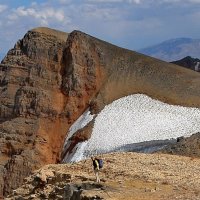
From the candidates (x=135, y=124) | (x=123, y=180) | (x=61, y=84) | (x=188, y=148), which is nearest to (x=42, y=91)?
(x=61, y=84)

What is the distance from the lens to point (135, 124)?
5716 centimetres

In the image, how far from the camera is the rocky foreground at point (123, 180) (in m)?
22.3

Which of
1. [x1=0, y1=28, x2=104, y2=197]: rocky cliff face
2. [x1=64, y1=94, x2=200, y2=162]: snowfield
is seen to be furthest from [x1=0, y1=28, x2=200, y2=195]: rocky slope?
[x1=64, y1=94, x2=200, y2=162]: snowfield

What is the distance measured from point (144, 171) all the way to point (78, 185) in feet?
12.9

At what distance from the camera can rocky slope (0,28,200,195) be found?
60188 millimetres

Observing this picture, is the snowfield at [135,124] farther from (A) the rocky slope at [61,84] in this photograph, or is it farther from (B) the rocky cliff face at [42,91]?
(B) the rocky cliff face at [42,91]

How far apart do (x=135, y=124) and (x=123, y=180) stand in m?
32.2

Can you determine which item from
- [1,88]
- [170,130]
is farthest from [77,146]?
[1,88]

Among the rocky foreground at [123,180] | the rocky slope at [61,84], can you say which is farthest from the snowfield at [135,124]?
the rocky foreground at [123,180]

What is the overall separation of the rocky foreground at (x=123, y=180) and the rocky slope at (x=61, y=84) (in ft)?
95.2

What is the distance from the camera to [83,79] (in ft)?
213

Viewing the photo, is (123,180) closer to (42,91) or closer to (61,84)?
(42,91)

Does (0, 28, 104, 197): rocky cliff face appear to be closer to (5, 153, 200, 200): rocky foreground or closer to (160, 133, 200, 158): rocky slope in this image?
(160, 133, 200, 158): rocky slope

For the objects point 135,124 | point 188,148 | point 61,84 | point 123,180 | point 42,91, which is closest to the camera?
point 123,180
